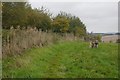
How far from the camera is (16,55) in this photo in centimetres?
1463

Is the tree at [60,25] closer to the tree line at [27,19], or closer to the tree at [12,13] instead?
the tree line at [27,19]

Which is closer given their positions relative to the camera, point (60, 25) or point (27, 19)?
point (27, 19)

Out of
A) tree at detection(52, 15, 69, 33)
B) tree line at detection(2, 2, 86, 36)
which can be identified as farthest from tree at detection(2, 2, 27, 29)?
tree at detection(52, 15, 69, 33)

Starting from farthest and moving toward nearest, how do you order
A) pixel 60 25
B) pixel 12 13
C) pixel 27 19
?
pixel 60 25 → pixel 27 19 → pixel 12 13

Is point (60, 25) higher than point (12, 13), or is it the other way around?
point (60, 25)

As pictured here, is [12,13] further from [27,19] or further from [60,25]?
[60,25]

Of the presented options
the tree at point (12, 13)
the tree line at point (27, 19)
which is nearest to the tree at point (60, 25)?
the tree line at point (27, 19)

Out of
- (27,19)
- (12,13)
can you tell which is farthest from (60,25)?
(12,13)

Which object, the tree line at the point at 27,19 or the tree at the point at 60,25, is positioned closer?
the tree line at the point at 27,19

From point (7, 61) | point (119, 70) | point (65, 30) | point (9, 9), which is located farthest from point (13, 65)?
point (65, 30)

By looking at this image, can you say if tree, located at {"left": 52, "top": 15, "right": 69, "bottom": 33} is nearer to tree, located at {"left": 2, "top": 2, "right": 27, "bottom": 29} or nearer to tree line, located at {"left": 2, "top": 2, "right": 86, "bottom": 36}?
tree line, located at {"left": 2, "top": 2, "right": 86, "bottom": 36}

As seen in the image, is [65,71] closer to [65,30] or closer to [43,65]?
[43,65]

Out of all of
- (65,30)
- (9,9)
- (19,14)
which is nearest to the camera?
(9,9)

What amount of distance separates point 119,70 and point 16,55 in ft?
15.9
